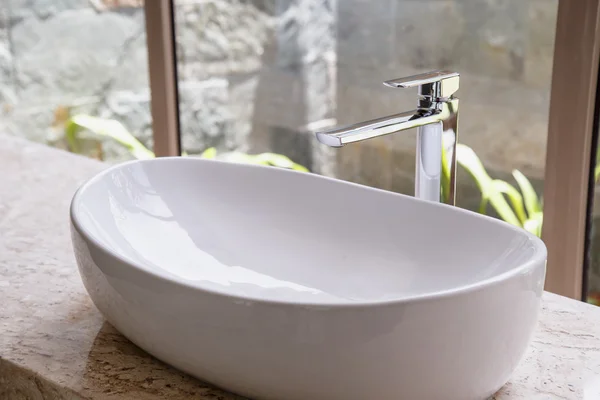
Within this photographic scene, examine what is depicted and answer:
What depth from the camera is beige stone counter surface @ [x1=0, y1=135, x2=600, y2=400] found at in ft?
2.49

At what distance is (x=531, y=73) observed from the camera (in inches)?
54.7

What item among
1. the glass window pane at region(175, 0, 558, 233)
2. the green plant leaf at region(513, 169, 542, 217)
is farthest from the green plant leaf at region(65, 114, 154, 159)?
the green plant leaf at region(513, 169, 542, 217)

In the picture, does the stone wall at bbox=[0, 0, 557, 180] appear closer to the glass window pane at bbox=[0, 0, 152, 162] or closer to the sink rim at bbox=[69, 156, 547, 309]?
the glass window pane at bbox=[0, 0, 152, 162]

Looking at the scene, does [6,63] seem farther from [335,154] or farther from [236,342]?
[236,342]

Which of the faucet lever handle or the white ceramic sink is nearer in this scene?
the white ceramic sink

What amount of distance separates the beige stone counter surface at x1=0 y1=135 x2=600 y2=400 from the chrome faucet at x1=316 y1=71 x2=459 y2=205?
194 mm

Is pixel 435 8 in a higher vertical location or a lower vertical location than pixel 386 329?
higher

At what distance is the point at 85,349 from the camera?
0.84m

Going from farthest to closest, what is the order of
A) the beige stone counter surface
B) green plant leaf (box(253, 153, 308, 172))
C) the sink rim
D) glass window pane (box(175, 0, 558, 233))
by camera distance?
green plant leaf (box(253, 153, 308, 172))
glass window pane (box(175, 0, 558, 233))
the beige stone counter surface
the sink rim

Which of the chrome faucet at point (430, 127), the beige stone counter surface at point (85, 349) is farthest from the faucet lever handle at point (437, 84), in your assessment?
the beige stone counter surface at point (85, 349)

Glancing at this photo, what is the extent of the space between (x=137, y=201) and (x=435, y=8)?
2.47 ft

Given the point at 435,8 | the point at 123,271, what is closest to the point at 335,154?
the point at 435,8

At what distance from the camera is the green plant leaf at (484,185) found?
4.90ft

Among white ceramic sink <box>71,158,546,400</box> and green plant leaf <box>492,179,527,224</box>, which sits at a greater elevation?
white ceramic sink <box>71,158,546,400</box>
